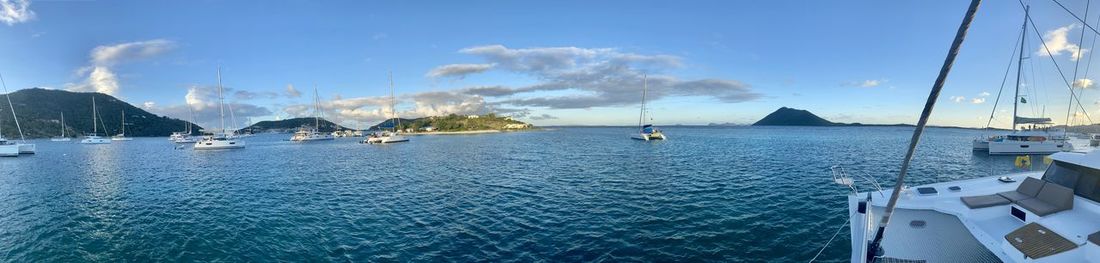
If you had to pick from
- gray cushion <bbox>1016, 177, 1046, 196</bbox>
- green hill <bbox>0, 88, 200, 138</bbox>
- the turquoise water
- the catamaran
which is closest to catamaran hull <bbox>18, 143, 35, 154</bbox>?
the turquoise water

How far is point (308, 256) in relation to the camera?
14281mm

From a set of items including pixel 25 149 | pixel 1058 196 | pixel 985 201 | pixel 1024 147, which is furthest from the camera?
pixel 25 149

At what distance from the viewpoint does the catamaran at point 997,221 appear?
311 inches

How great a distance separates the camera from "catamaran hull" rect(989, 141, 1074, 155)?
51.3 m

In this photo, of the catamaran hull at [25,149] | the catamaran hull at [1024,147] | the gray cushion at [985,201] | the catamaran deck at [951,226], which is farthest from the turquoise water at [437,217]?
the catamaran hull at [25,149]

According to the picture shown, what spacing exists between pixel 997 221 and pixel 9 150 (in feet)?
337

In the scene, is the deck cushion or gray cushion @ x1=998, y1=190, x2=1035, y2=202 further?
gray cushion @ x1=998, y1=190, x2=1035, y2=202

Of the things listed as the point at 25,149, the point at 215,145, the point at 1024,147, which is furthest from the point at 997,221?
the point at 25,149

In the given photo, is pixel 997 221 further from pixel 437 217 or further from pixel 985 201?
pixel 437 217

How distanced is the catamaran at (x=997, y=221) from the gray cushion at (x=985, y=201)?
0.02 meters

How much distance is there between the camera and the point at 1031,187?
33.6 ft

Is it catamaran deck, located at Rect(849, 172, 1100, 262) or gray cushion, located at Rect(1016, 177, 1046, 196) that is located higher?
gray cushion, located at Rect(1016, 177, 1046, 196)

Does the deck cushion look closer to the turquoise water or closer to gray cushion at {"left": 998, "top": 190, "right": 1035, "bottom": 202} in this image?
gray cushion at {"left": 998, "top": 190, "right": 1035, "bottom": 202}

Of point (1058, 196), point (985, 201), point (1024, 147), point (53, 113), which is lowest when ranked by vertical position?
point (1024, 147)
